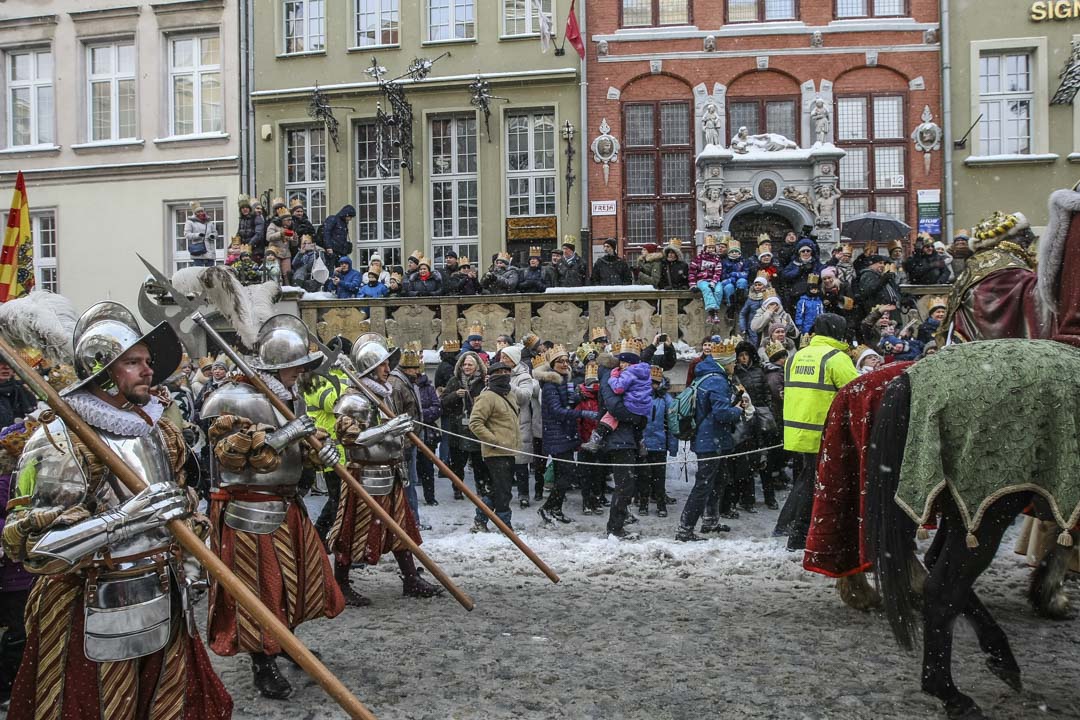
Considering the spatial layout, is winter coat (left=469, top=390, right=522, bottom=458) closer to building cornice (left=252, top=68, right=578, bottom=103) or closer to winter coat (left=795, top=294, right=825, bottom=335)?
winter coat (left=795, top=294, right=825, bottom=335)

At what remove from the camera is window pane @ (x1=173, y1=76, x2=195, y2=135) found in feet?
70.9

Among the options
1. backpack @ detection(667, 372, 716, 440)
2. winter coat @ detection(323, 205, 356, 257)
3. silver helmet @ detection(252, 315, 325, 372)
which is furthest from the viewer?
winter coat @ detection(323, 205, 356, 257)

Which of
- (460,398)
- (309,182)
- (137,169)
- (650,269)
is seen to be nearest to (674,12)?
(650,269)

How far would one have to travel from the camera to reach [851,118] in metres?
18.9

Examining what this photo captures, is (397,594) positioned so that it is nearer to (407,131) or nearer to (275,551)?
(275,551)

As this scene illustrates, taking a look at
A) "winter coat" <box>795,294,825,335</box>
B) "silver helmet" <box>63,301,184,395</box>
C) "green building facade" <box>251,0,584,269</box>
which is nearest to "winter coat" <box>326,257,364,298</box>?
"green building facade" <box>251,0,584,269</box>

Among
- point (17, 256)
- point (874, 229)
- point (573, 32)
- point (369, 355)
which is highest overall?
point (573, 32)

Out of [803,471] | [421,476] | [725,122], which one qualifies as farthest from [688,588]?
[725,122]

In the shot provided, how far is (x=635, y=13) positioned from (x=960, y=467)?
17.3 metres

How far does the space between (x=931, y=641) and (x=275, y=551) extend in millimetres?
3131

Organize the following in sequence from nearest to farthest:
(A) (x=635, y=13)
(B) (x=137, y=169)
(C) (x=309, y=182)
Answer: (A) (x=635, y=13) → (C) (x=309, y=182) → (B) (x=137, y=169)

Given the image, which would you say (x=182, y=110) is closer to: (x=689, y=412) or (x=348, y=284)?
(x=348, y=284)

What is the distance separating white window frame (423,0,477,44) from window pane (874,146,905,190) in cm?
916

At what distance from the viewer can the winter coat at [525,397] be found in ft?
32.6
